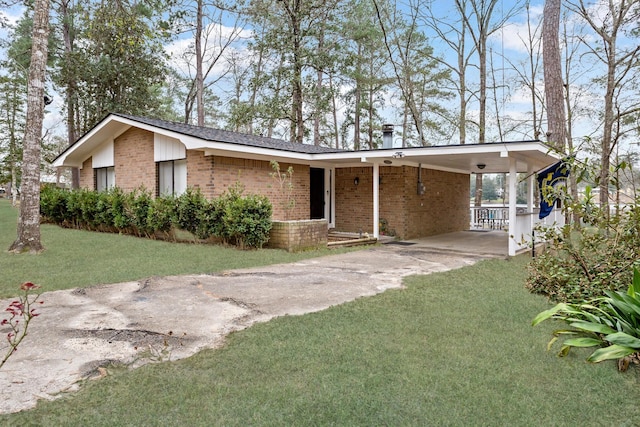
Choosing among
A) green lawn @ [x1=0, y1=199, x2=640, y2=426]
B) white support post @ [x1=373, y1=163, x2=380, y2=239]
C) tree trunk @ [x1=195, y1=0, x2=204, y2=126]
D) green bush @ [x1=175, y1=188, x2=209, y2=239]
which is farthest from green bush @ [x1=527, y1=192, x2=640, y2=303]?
tree trunk @ [x1=195, y1=0, x2=204, y2=126]

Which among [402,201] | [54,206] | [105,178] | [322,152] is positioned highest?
[322,152]

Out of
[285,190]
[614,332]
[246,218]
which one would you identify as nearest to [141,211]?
[246,218]

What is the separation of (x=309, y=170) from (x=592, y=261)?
8705mm

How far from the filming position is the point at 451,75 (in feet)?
76.9

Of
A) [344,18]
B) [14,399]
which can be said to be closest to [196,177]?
[14,399]

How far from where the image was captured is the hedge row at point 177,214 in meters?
9.04

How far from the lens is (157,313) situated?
14.3 ft

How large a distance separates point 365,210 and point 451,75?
1426 centimetres

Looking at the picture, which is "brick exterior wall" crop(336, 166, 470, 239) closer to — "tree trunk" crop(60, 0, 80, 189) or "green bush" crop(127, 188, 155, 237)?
"green bush" crop(127, 188, 155, 237)

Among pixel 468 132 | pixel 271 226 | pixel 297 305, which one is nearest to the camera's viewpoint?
pixel 297 305

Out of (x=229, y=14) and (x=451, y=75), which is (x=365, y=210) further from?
(x=229, y=14)

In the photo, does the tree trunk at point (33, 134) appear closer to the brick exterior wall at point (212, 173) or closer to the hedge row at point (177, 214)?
the hedge row at point (177, 214)

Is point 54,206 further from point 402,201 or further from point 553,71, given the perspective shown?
point 553,71

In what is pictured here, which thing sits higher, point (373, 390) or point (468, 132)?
point (468, 132)
